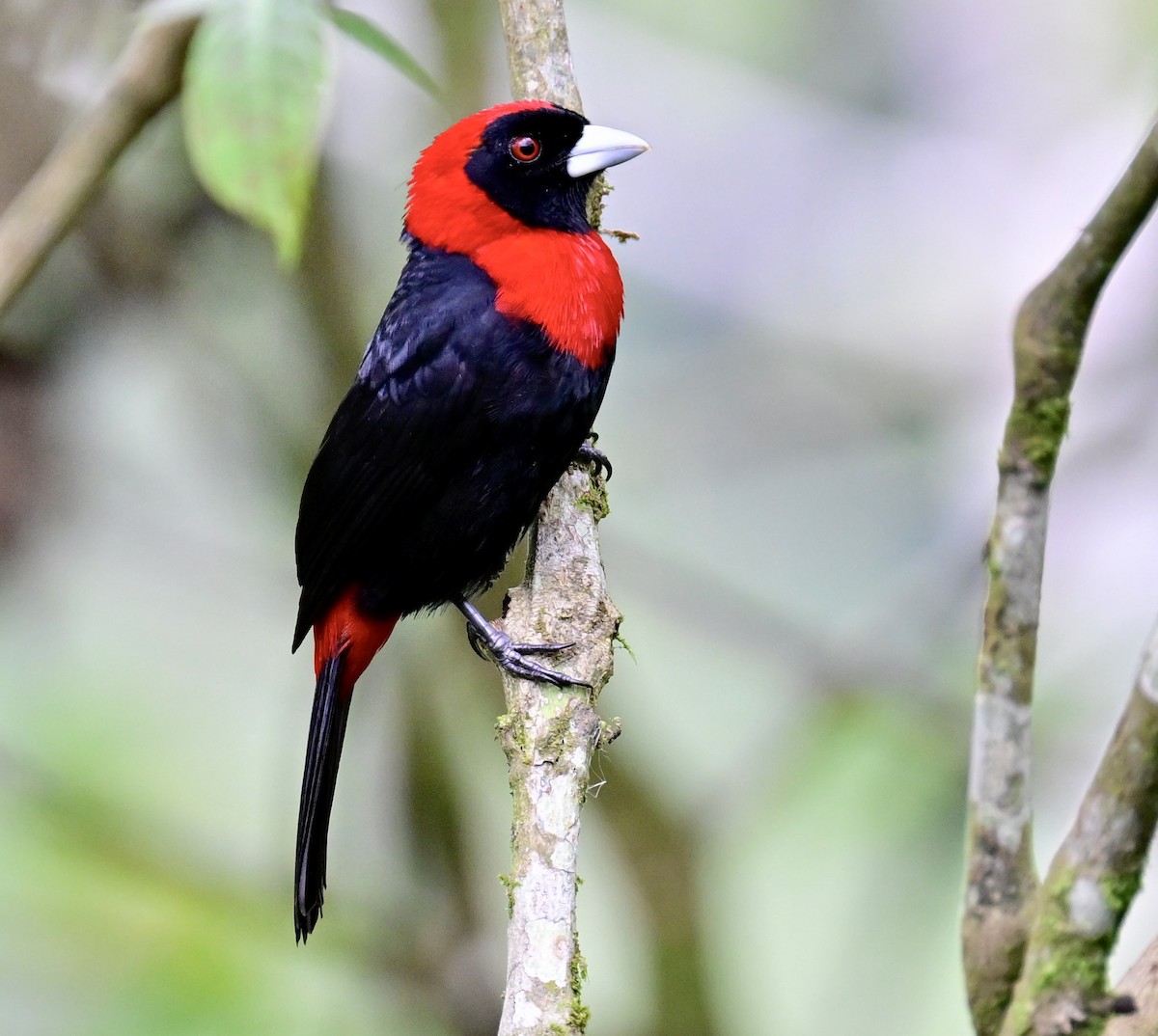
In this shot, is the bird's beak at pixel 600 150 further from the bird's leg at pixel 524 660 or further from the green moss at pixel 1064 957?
the green moss at pixel 1064 957

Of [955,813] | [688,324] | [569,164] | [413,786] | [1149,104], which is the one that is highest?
[1149,104]

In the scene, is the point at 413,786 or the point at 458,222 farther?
the point at 413,786

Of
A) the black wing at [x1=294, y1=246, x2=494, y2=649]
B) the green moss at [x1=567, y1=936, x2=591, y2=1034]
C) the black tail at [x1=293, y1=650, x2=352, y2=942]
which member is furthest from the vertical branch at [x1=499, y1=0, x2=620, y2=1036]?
the black tail at [x1=293, y1=650, x2=352, y2=942]

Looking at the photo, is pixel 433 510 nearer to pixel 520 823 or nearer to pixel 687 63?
pixel 520 823

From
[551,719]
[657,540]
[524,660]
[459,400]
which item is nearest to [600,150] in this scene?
[459,400]

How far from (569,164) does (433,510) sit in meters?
0.78

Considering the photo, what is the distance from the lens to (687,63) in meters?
4.71

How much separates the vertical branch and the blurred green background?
96cm

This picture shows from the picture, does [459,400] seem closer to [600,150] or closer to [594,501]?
[594,501]

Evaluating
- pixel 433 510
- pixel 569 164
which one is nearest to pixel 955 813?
pixel 433 510

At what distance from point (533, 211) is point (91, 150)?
0.88 metres

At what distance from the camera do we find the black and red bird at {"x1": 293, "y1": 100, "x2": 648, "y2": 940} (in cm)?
261

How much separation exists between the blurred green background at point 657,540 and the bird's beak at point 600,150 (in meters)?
0.96

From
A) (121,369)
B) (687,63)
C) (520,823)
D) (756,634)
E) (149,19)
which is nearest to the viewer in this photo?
(149,19)
